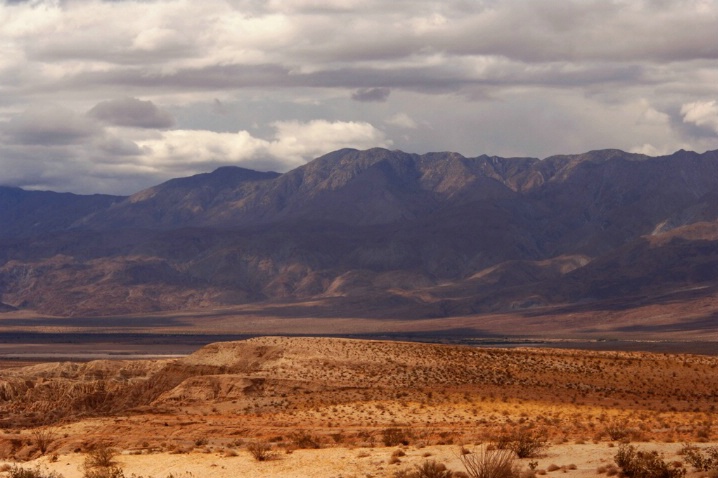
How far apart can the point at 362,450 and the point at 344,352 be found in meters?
28.2

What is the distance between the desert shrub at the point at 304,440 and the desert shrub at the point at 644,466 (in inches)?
463

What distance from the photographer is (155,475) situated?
106ft

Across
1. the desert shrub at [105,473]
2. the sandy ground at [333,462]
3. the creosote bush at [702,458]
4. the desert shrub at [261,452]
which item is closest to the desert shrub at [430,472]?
the sandy ground at [333,462]

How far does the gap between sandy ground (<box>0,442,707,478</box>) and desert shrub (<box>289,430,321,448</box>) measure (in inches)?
36.2

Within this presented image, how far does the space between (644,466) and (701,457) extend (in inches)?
66.3

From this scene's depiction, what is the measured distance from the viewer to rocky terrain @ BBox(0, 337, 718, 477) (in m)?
33.2

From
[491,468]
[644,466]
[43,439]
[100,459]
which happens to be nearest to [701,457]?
[644,466]

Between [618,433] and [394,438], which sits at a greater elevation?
[618,433]

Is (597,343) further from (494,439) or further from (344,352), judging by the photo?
(494,439)

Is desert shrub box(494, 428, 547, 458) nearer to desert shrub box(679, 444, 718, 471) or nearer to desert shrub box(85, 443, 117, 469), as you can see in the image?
desert shrub box(679, 444, 718, 471)

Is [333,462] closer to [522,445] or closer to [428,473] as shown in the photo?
[522,445]

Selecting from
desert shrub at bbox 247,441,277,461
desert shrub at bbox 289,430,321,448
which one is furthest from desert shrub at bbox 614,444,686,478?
desert shrub at bbox 289,430,321,448

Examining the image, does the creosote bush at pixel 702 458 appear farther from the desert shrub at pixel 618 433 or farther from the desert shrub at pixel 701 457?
the desert shrub at pixel 618 433

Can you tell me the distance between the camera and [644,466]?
24.9 meters
